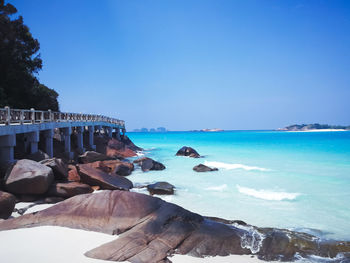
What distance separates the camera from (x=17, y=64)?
77.2ft

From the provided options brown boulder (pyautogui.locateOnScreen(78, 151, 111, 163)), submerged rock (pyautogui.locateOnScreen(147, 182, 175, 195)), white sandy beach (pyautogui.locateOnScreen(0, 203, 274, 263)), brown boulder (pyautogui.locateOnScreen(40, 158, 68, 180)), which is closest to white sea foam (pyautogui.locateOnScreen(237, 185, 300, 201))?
submerged rock (pyautogui.locateOnScreen(147, 182, 175, 195))

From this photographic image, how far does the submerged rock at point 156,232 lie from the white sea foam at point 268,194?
5345 mm

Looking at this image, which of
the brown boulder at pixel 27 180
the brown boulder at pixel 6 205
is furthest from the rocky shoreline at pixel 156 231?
the brown boulder at pixel 27 180

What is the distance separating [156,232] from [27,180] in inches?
212

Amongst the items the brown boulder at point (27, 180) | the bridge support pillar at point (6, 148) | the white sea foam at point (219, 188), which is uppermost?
the bridge support pillar at point (6, 148)

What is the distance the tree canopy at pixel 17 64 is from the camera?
866 inches

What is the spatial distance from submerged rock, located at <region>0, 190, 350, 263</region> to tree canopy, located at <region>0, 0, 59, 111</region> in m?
17.5

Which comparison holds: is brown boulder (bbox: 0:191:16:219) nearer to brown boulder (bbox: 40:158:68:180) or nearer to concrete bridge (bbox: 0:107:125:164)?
brown boulder (bbox: 40:158:68:180)

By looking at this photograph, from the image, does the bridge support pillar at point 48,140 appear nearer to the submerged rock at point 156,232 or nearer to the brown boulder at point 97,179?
the brown boulder at point 97,179

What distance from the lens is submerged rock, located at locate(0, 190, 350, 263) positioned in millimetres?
5121

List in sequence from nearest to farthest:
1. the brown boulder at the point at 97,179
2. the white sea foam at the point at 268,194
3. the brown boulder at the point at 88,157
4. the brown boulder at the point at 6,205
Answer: the brown boulder at the point at 6,205, the brown boulder at the point at 97,179, the white sea foam at the point at 268,194, the brown boulder at the point at 88,157

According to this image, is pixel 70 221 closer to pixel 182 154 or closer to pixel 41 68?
pixel 182 154

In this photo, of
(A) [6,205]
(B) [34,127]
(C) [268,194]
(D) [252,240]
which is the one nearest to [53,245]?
(A) [6,205]

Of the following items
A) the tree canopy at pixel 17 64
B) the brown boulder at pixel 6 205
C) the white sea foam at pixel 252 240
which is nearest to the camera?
the white sea foam at pixel 252 240
